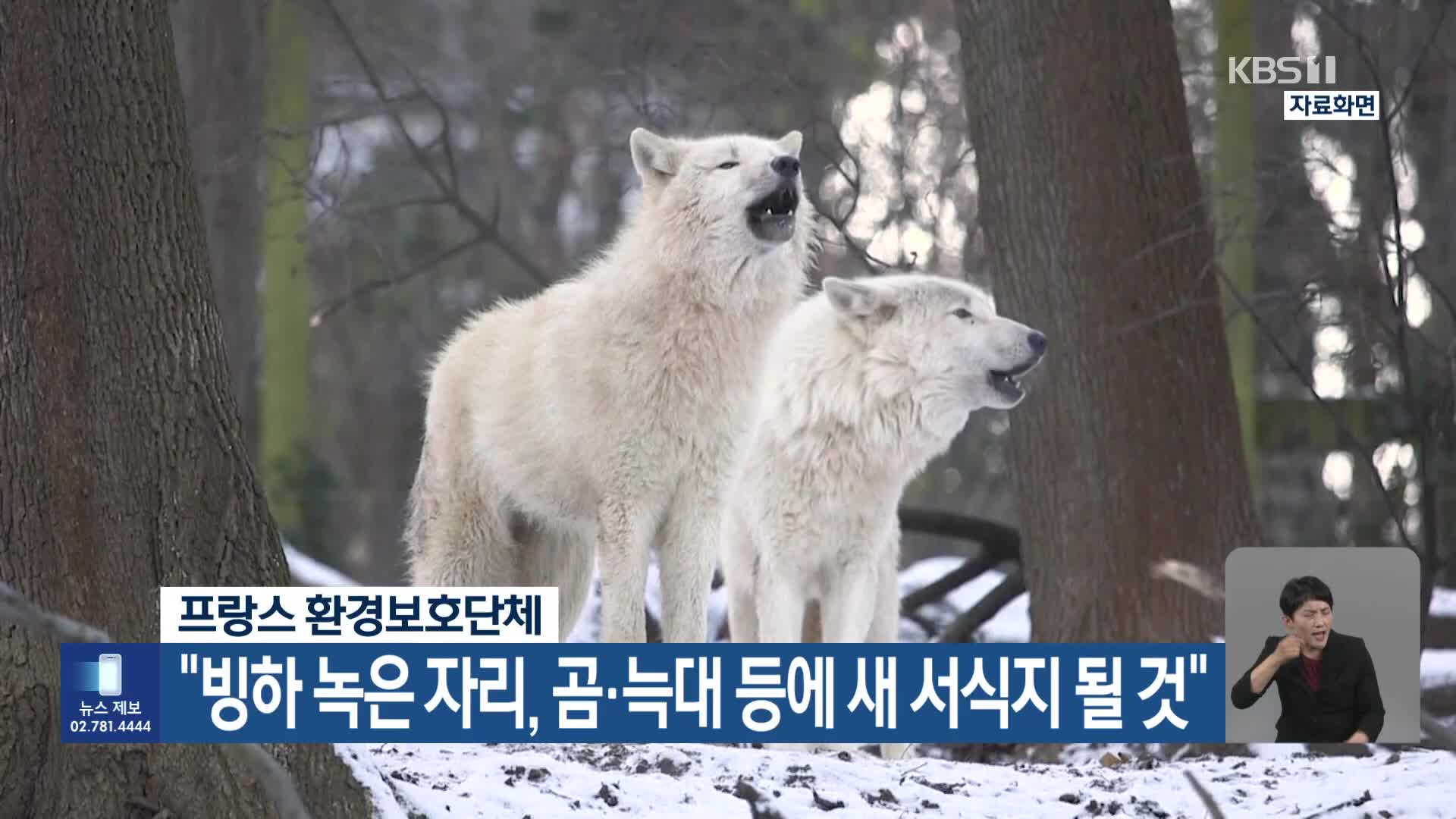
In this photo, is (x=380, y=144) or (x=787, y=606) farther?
(x=380, y=144)

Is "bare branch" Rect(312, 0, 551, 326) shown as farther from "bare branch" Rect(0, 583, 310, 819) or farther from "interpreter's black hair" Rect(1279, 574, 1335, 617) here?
"bare branch" Rect(0, 583, 310, 819)

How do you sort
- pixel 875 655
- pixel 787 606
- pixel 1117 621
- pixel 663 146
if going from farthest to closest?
pixel 1117 621 < pixel 787 606 < pixel 663 146 < pixel 875 655

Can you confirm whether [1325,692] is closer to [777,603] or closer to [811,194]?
[777,603]

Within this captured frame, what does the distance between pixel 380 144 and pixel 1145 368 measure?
44.8ft

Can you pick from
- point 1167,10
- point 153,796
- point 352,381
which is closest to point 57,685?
point 153,796

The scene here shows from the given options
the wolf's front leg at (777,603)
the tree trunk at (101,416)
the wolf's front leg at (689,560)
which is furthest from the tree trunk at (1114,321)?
the tree trunk at (101,416)

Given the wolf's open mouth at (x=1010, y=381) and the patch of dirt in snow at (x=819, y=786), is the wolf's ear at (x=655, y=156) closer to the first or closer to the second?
the wolf's open mouth at (x=1010, y=381)

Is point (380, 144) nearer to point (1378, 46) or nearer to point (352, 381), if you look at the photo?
point (352, 381)

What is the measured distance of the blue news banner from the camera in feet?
14.9

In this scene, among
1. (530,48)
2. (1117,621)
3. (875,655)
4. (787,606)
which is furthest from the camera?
(530,48)

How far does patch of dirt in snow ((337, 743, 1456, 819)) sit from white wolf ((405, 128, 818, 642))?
0.79m

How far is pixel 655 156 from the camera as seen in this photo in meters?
5.98

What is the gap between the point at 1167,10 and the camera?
7.00m

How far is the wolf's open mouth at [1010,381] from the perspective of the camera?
6500mm
